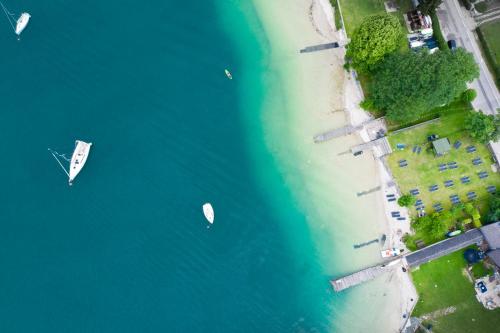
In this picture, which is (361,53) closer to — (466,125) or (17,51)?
(466,125)

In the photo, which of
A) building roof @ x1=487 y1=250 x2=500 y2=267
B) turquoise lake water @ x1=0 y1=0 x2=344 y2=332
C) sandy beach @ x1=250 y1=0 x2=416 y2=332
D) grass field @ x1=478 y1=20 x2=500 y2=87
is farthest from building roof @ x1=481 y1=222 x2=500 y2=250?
turquoise lake water @ x1=0 y1=0 x2=344 y2=332

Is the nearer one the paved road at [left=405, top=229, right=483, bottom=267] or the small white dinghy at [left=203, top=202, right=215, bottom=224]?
the paved road at [left=405, top=229, right=483, bottom=267]

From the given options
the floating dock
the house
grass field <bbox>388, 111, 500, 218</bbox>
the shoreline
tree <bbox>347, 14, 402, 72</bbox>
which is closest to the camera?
tree <bbox>347, 14, 402, 72</bbox>

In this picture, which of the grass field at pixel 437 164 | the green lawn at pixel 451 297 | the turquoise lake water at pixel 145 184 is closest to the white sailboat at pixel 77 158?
the turquoise lake water at pixel 145 184

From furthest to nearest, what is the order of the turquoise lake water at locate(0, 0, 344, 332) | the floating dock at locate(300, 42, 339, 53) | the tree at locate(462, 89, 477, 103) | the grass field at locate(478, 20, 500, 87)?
the floating dock at locate(300, 42, 339, 53), the grass field at locate(478, 20, 500, 87), the tree at locate(462, 89, 477, 103), the turquoise lake water at locate(0, 0, 344, 332)

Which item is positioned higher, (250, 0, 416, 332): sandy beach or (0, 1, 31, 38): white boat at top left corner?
(0, 1, 31, 38): white boat at top left corner

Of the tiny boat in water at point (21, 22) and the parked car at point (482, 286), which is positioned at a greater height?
the tiny boat in water at point (21, 22)

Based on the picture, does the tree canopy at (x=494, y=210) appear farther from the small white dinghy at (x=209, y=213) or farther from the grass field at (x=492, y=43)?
the small white dinghy at (x=209, y=213)

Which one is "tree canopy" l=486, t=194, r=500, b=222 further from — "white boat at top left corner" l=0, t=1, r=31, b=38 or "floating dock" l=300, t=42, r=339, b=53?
"white boat at top left corner" l=0, t=1, r=31, b=38
